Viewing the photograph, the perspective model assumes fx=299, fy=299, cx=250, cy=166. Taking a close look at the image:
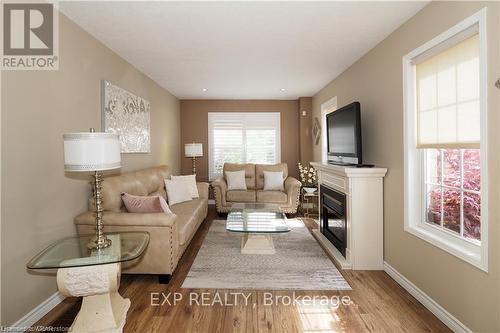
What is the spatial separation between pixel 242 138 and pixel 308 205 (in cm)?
225

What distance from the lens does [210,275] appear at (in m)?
3.10

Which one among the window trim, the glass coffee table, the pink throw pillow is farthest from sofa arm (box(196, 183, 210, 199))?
Result: the window trim

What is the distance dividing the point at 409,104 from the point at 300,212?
3739 mm

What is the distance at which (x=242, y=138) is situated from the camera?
7055 mm

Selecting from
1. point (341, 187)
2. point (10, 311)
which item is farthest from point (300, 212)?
point (10, 311)

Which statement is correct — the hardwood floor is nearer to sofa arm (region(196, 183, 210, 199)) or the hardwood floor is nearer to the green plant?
sofa arm (region(196, 183, 210, 199))

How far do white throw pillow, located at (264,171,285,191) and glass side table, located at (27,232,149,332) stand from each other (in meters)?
3.95

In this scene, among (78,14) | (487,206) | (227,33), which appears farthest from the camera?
(227,33)

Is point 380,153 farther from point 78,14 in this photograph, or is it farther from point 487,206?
point 78,14

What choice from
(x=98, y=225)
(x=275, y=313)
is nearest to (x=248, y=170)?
(x=275, y=313)

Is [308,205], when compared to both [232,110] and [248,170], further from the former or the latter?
[232,110]
